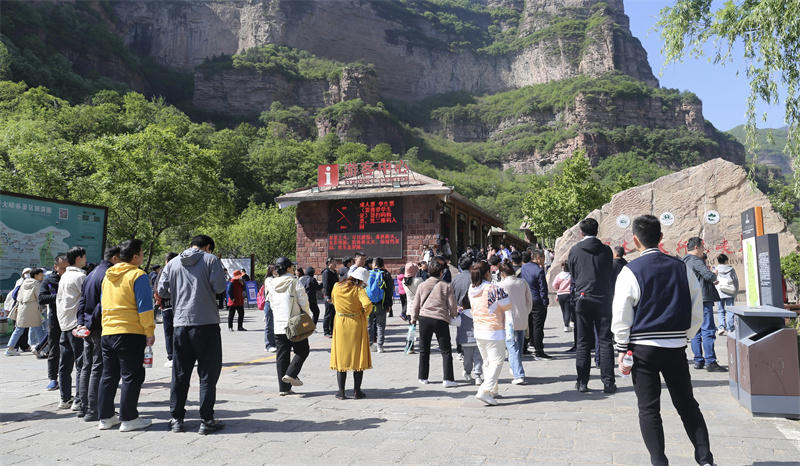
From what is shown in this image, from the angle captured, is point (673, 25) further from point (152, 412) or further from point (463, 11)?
point (463, 11)

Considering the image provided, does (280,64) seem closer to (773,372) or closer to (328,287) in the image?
(328,287)

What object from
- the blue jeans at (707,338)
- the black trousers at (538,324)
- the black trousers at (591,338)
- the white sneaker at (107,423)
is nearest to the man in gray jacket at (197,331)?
the white sneaker at (107,423)

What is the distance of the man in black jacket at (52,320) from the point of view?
6.04 m

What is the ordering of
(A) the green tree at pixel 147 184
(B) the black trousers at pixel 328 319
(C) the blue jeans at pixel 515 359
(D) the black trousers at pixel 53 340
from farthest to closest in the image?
(A) the green tree at pixel 147 184
(B) the black trousers at pixel 328 319
(C) the blue jeans at pixel 515 359
(D) the black trousers at pixel 53 340

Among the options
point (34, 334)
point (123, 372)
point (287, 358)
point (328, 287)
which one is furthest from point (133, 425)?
point (34, 334)

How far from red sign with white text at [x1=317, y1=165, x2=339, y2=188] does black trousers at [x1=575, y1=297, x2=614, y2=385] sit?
18.3m

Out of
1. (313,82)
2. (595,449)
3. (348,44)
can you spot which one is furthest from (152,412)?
(348,44)

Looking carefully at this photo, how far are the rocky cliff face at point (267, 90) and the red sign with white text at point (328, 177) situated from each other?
262 ft

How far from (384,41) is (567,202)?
106 meters

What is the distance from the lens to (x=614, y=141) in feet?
322

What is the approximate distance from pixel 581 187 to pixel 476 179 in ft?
187

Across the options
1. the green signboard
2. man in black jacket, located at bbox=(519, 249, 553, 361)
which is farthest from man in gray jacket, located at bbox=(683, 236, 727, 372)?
the green signboard

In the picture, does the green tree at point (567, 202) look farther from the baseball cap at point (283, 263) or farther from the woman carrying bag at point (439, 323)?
the baseball cap at point (283, 263)

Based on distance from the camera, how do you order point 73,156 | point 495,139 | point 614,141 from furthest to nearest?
1. point 495,139
2. point 614,141
3. point 73,156
